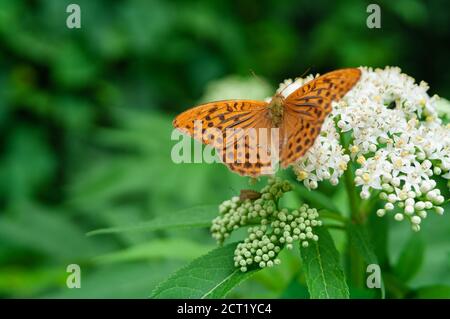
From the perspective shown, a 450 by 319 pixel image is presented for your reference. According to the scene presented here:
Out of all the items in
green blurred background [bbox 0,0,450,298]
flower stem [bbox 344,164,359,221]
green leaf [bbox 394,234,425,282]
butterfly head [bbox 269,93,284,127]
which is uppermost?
green blurred background [bbox 0,0,450,298]

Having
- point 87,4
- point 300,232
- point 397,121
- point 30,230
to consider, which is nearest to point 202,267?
point 300,232

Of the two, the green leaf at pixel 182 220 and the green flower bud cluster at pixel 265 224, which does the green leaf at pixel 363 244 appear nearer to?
the green flower bud cluster at pixel 265 224

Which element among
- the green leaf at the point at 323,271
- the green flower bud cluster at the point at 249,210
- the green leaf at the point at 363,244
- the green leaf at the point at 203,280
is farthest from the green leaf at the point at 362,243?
the green leaf at the point at 203,280

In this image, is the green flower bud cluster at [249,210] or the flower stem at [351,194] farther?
the flower stem at [351,194]

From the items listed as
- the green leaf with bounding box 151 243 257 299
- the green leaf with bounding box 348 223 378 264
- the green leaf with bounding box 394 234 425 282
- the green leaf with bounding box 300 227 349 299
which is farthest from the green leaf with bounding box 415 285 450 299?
the green leaf with bounding box 151 243 257 299

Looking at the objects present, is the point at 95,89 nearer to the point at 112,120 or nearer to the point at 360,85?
the point at 112,120

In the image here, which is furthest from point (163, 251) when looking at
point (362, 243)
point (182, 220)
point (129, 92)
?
point (129, 92)

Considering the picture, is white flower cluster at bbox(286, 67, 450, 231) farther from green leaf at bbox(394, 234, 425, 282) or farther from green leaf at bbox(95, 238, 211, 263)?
green leaf at bbox(95, 238, 211, 263)
